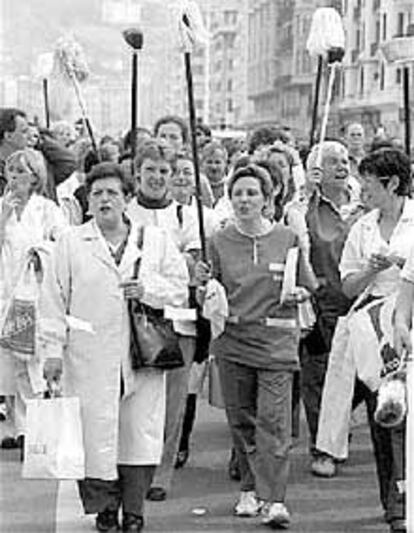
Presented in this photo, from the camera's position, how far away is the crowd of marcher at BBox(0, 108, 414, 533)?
6336 mm

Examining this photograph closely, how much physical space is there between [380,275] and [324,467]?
1470 millimetres

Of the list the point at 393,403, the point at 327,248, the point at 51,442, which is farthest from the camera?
the point at 327,248

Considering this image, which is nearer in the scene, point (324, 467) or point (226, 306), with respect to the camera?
point (226, 306)

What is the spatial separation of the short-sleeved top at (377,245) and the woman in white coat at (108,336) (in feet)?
3.02

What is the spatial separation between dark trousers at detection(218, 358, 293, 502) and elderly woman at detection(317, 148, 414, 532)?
40 cm

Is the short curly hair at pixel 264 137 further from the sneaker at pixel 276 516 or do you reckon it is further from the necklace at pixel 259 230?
the sneaker at pixel 276 516

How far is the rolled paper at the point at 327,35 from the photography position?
10.1m

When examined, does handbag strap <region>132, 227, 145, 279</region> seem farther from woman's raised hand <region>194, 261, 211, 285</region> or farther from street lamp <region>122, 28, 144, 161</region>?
street lamp <region>122, 28, 144, 161</region>

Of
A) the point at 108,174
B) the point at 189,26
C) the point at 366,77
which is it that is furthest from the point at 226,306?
the point at 366,77

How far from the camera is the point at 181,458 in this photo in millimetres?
8094

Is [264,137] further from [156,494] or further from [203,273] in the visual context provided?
[156,494]

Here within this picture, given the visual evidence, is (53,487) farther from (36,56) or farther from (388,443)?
(36,56)

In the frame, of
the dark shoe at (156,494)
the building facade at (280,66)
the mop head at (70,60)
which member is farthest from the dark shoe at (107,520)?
the building facade at (280,66)

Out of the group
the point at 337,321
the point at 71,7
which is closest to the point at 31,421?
the point at 337,321
